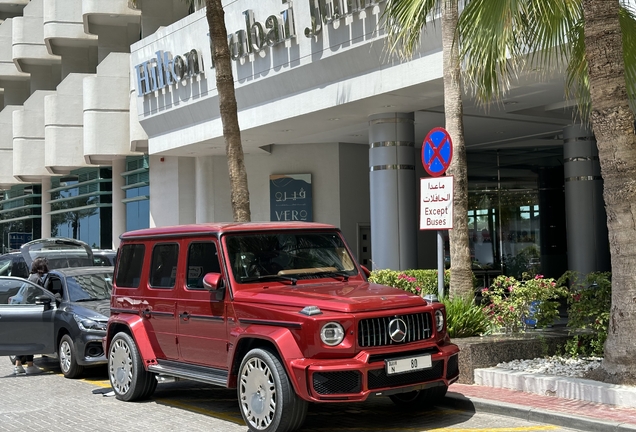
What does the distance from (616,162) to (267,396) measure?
13.7ft

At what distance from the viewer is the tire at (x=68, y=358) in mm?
11867

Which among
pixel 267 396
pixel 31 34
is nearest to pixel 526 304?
pixel 267 396

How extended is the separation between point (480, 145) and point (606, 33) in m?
19.0

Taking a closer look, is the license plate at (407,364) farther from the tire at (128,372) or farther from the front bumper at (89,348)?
the front bumper at (89,348)

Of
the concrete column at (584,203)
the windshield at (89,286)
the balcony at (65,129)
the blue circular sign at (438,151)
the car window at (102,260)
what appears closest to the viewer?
the blue circular sign at (438,151)

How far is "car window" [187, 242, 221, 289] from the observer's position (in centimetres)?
871

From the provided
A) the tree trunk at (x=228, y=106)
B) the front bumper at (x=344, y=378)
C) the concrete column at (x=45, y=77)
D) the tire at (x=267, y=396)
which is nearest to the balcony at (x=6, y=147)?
the concrete column at (x=45, y=77)

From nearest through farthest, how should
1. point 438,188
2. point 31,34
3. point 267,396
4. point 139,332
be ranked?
point 267,396, point 139,332, point 438,188, point 31,34

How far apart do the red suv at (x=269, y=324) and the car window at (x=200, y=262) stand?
→ 0.04ft

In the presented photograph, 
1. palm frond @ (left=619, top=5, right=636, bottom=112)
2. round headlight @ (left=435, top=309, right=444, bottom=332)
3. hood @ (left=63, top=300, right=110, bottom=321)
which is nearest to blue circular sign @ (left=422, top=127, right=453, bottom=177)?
palm frond @ (left=619, top=5, right=636, bottom=112)

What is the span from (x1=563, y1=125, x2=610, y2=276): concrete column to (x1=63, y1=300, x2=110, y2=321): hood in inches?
Answer: 539

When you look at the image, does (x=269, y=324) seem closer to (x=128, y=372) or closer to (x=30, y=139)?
(x=128, y=372)

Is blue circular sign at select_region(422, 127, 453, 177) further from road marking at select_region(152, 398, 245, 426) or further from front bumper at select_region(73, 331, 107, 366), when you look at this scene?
front bumper at select_region(73, 331, 107, 366)

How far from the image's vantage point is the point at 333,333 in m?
7.32
